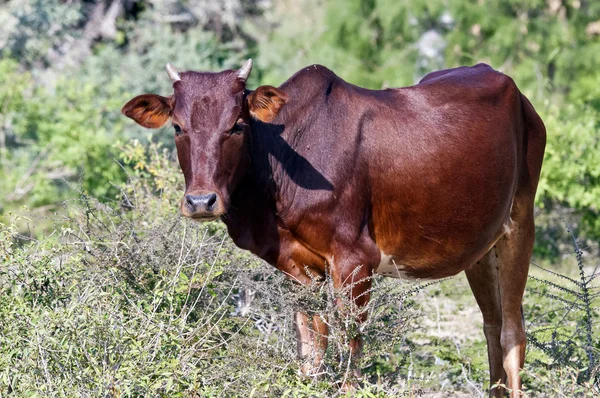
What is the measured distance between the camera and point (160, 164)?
888 cm

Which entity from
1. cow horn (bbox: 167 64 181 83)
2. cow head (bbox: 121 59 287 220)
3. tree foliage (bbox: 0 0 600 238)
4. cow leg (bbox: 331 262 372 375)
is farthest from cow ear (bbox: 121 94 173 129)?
tree foliage (bbox: 0 0 600 238)

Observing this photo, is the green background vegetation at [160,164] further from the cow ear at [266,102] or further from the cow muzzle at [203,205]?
the cow ear at [266,102]

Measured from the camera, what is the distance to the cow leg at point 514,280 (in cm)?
691

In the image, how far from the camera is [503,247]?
7203 millimetres

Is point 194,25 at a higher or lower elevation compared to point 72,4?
higher

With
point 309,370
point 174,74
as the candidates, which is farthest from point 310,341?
point 174,74

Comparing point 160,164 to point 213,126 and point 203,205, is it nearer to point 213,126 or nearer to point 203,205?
point 213,126

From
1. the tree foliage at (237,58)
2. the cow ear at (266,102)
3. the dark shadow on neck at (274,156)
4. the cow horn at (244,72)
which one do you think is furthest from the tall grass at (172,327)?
the tree foliage at (237,58)

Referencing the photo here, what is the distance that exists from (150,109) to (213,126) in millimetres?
610

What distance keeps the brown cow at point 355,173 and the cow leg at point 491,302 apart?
1.4 inches

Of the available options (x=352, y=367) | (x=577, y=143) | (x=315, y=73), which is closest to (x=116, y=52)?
(x=577, y=143)

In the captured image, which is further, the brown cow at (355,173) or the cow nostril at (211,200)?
the brown cow at (355,173)

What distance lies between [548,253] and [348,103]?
6.43 metres

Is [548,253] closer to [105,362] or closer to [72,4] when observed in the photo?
[105,362]
